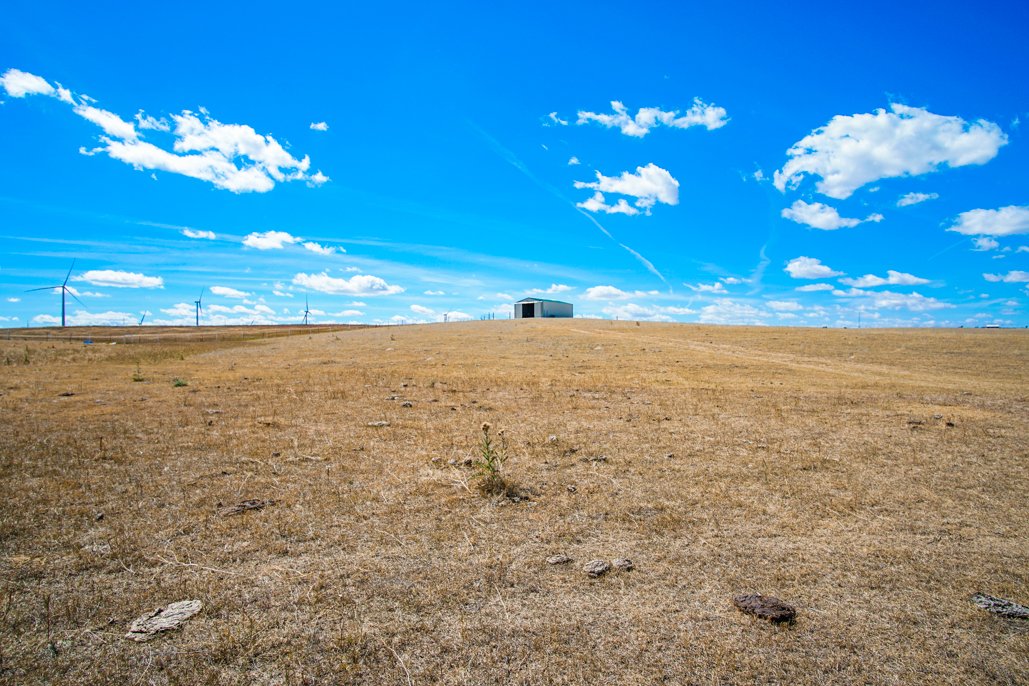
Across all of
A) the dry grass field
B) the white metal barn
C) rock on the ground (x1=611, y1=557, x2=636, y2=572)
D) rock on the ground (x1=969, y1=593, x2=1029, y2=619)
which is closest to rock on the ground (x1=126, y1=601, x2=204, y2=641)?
the dry grass field

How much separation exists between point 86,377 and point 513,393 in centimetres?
1521

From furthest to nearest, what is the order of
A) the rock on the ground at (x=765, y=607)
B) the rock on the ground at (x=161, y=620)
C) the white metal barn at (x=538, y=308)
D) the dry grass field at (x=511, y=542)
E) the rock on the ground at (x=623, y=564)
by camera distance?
the white metal barn at (x=538, y=308) < the rock on the ground at (x=623, y=564) < the rock on the ground at (x=765, y=607) < the rock on the ground at (x=161, y=620) < the dry grass field at (x=511, y=542)

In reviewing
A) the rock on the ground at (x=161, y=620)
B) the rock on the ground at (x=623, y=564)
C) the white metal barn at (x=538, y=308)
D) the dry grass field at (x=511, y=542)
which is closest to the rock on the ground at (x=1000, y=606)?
the dry grass field at (x=511, y=542)

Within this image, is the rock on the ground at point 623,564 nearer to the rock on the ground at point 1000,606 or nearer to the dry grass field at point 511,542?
the dry grass field at point 511,542

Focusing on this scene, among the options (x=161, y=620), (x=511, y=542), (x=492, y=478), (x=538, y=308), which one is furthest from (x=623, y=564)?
(x=538, y=308)

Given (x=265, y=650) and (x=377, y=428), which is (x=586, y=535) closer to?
(x=265, y=650)

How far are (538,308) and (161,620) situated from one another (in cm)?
8390

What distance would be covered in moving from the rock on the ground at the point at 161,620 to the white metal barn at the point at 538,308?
81305mm

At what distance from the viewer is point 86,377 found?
16797 millimetres

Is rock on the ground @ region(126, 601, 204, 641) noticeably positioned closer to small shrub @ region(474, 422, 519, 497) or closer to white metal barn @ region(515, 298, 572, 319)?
small shrub @ region(474, 422, 519, 497)

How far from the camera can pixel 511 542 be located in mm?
5324

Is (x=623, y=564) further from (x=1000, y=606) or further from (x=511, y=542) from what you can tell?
(x=1000, y=606)

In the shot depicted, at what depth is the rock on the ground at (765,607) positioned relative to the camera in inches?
159

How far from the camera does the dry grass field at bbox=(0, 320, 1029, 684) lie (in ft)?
11.8
